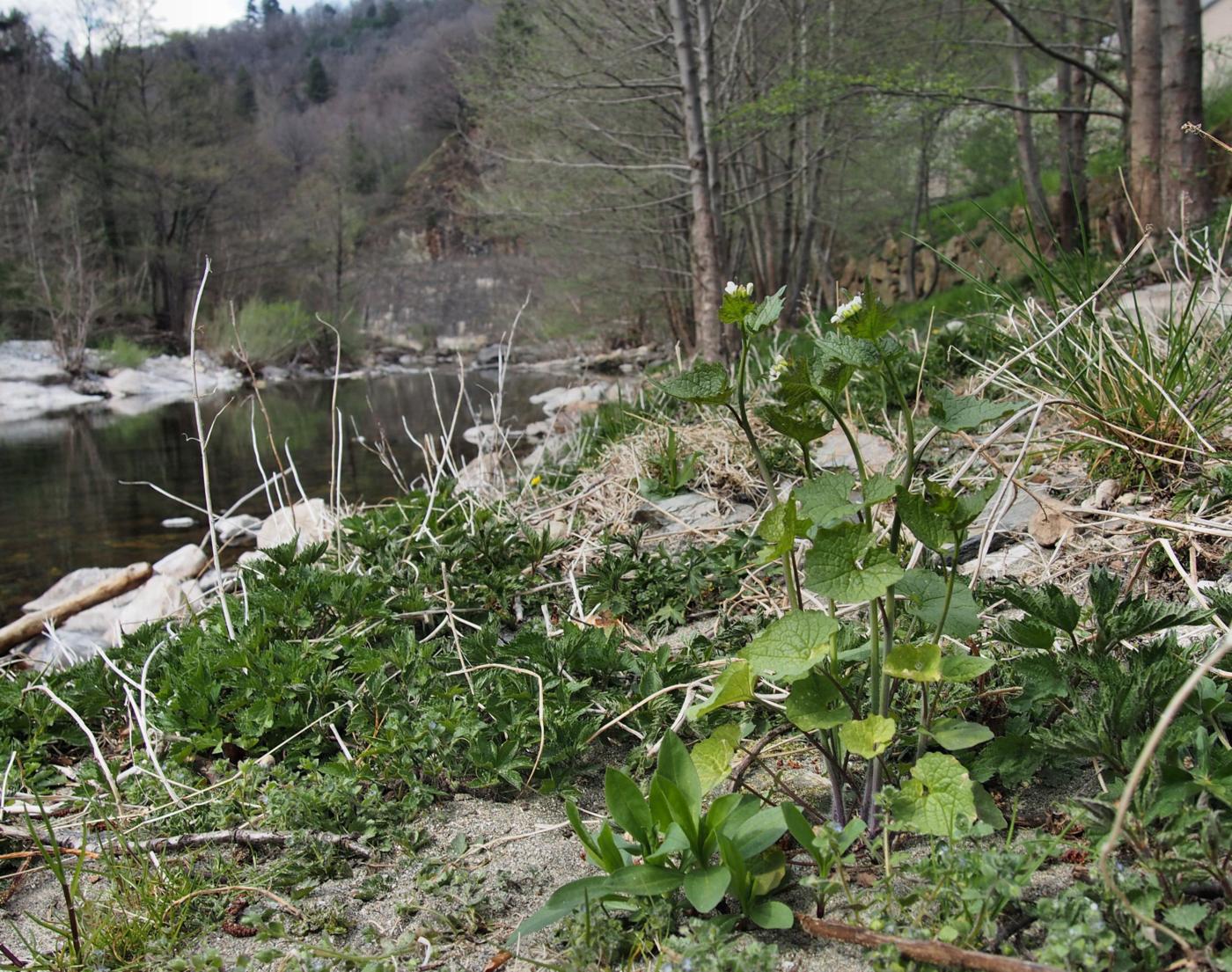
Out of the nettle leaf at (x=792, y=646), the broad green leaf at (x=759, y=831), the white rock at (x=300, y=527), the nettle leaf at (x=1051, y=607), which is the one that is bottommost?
the white rock at (x=300, y=527)

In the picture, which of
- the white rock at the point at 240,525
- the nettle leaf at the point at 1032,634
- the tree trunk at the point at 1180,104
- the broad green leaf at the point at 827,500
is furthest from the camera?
the white rock at the point at 240,525

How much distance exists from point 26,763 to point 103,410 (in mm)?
16625

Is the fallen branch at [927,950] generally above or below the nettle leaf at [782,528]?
below

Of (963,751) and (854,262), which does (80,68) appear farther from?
(963,751)

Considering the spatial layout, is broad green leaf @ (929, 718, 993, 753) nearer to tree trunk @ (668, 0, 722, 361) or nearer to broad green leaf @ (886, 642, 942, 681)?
broad green leaf @ (886, 642, 942, 681)

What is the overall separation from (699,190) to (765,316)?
443cm

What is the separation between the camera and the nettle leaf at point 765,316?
3.79 ft

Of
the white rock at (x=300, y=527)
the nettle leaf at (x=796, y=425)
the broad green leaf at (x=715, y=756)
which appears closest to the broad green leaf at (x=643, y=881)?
the broad green leaf at (x=715, y=756)

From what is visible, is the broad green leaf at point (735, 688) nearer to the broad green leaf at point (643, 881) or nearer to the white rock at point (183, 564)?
the broad green leaf at point (643, 881)

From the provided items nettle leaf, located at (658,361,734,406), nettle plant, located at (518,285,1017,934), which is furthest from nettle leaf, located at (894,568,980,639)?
nettle leaf, located at (658,361,734,406)

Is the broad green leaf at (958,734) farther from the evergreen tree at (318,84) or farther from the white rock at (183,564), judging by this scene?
the evergreen tree at (318,84)

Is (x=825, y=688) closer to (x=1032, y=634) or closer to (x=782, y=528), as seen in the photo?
(x=782, y=528)

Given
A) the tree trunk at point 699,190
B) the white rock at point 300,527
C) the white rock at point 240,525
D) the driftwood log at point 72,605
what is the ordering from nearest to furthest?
the white rock at point 300,527, the driftwood log at point 72,605, the tree trunk at point 699,190, the white rock at point 240,525

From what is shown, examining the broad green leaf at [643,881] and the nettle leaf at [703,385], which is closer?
the broad green leaf at [643,881]
